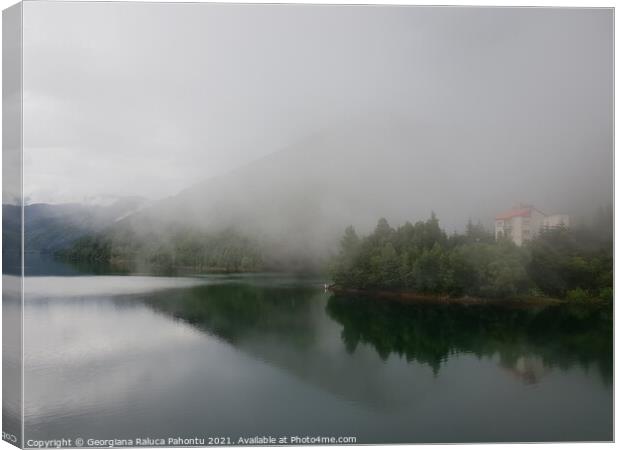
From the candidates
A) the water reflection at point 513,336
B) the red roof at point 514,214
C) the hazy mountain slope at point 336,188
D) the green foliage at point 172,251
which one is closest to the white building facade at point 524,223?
the red roof at point 514,214

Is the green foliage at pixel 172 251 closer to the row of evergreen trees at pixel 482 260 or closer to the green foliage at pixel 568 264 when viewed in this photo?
the row of evergreen trees at pixel 482 260

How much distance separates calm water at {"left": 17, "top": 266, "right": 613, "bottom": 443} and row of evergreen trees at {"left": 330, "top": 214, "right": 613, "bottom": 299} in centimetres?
27

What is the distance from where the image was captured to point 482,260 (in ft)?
21.2

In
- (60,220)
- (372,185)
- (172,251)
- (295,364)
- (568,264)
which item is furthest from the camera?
(172,251)

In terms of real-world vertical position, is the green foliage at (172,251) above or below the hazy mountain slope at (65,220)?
below

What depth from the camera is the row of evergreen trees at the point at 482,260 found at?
6414mm

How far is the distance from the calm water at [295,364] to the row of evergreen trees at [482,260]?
27 centimetres

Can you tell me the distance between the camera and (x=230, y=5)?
613cm

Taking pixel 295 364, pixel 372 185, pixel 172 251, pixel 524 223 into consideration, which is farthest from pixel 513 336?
pixel 172 251

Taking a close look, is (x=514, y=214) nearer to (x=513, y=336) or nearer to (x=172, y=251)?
(x=513, y=336)

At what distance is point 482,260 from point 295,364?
2337mm

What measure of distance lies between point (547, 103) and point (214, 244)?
4022mm

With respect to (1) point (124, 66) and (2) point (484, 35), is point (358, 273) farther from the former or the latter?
(1) point (124, 66)

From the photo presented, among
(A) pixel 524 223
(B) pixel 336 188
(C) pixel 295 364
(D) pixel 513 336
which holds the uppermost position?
(B) pixel 336 188
